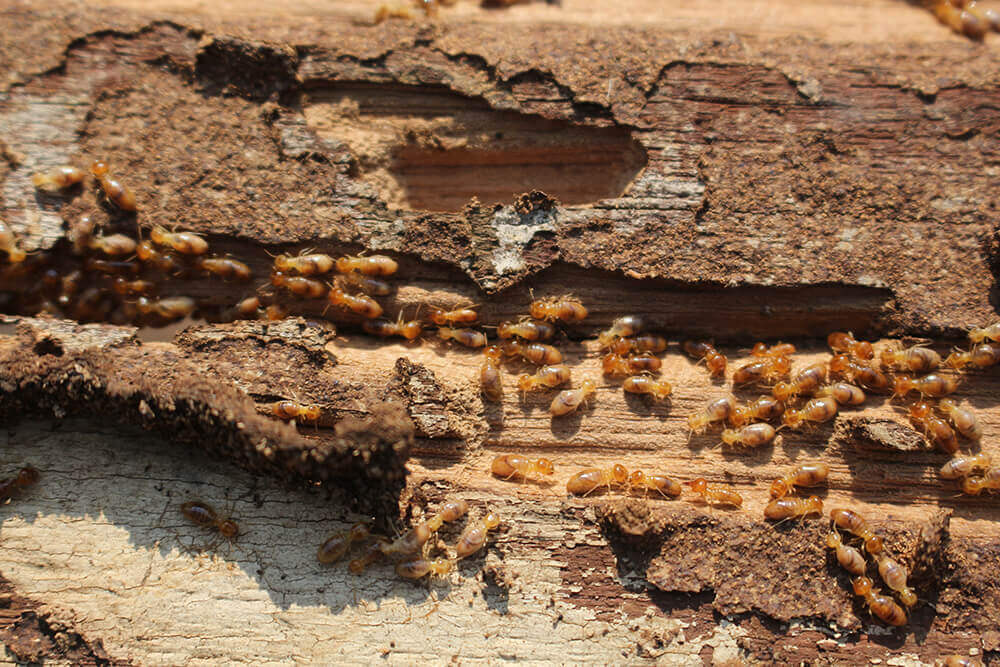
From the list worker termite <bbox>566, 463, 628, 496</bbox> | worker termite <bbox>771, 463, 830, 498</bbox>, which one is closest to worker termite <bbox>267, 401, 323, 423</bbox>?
worker termite <bbox>566, 463, 628, 496</bbox>

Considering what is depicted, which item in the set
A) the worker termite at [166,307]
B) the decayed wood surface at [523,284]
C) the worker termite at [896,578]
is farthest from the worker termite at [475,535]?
the worker termite at [166,307]

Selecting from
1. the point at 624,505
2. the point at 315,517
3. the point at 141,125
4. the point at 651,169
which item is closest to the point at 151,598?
the point at 315,517

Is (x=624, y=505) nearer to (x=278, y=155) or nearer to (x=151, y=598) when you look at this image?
(x=151, y=598)

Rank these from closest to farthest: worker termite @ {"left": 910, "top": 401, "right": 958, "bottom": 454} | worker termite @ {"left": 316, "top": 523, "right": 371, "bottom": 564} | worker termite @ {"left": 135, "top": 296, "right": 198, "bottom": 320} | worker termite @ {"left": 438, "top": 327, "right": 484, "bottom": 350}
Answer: worker termite @ {"left": 316, "top": 523, "right": 371, "bottom": 564}, worker termite @ {"left": 910, "top": 401, "right": 958, "bottom": 454}, worker termite @ {"left": 438, "top": 327, "right": 484, "bottom": 350}, worker termite @ {"left": 135, "top": 296, "right": 198, "bottom": 320}

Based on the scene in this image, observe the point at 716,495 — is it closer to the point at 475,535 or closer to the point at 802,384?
the point at 802,384

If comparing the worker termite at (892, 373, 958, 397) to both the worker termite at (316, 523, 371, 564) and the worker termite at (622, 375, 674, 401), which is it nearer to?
the worker termite at (622, 375, 674, 401)
